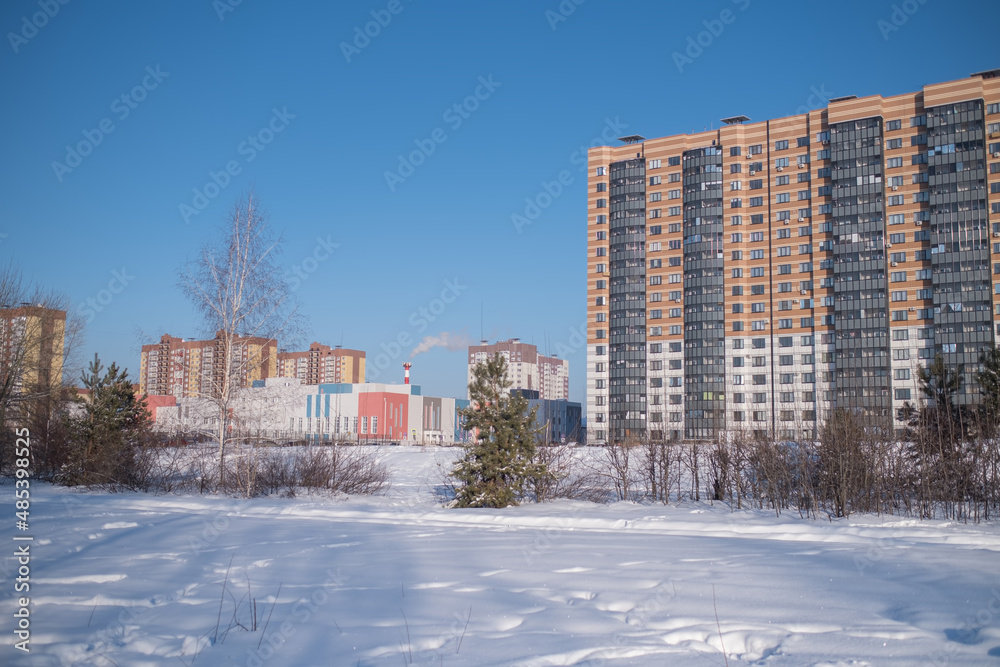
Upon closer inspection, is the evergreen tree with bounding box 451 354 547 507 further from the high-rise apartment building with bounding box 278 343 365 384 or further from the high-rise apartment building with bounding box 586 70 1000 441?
the high-rise apartment building with bounding box 278 343 365 384

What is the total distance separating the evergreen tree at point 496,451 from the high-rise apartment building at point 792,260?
4938cm

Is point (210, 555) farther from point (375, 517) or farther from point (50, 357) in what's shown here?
point (50, 357)

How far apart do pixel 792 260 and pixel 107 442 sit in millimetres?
67208

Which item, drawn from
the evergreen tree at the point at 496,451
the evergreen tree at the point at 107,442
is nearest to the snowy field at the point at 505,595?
the evergreen tree at the point at 496,451

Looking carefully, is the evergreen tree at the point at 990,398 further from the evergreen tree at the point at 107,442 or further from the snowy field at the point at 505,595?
the evergreen tree at the point at 107,442

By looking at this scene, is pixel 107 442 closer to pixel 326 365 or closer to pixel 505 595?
pixel 505 595

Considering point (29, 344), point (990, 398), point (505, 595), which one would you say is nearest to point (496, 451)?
point (505, 595)

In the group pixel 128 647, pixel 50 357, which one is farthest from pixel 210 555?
pixel 50 357

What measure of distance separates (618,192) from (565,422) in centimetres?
4170

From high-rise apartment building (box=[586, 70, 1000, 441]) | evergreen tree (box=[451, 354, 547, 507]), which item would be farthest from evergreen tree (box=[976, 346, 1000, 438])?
high-rise apartment building (box=[586, 70, 1000, 441])

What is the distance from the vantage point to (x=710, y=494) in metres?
18.1

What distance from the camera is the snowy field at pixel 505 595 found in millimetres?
5016

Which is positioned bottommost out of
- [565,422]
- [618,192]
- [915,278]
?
[565,422]

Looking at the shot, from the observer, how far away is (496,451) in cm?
1695
